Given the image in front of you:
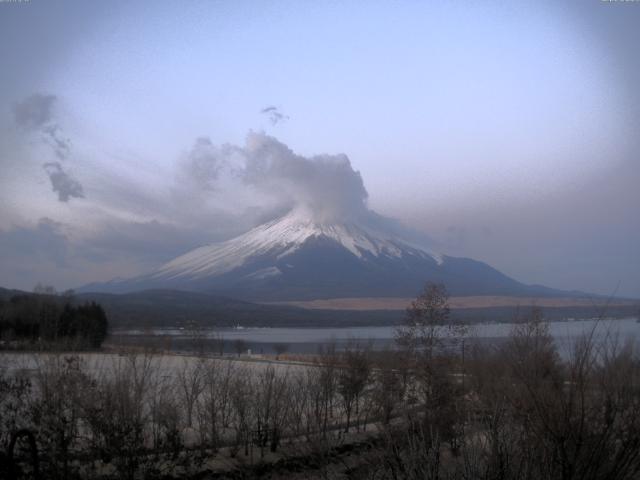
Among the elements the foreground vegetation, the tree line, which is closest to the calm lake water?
the foreground vegetation

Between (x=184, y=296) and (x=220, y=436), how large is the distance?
114152 millimetres

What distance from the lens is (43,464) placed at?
11000 mm

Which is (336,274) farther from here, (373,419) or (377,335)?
(373,419)

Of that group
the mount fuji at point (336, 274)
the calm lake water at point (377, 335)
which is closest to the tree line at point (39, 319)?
the calm lake water at point (377, 335)

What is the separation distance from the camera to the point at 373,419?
854 inches

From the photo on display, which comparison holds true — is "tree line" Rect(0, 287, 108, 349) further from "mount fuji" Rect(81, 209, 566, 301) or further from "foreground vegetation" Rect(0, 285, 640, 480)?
"mount fuji" Rect(81, 209, 566, 301)

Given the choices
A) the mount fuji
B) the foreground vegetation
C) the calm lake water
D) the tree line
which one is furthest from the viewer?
the mount fuji

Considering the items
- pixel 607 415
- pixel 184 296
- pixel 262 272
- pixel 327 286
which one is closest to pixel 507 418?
pixel 607 415

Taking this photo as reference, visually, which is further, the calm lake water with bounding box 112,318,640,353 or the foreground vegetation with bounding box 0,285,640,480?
the calm lake water with bounding box 112,318,640,353

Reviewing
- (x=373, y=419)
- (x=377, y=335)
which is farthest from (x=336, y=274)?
(x=373, y=419)

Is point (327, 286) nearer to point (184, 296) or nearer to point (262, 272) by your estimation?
point (262, 272)

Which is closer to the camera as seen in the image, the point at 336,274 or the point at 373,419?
the point at 373,419

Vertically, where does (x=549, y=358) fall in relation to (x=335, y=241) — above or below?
below

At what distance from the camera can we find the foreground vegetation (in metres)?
6.04
